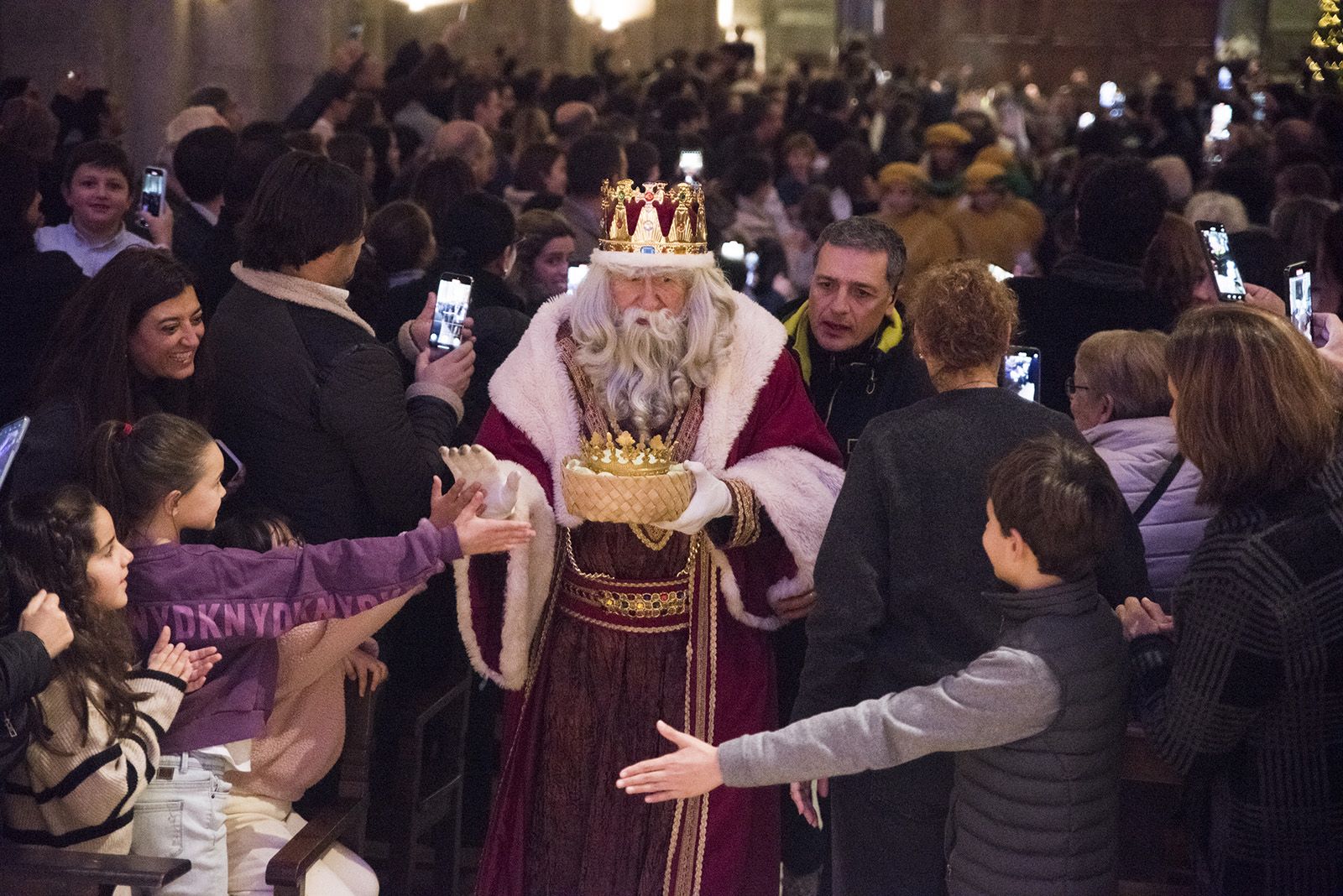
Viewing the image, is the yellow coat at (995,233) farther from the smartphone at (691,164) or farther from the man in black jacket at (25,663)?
the man in black jacket at (25,663)

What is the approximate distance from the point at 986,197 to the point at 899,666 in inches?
221

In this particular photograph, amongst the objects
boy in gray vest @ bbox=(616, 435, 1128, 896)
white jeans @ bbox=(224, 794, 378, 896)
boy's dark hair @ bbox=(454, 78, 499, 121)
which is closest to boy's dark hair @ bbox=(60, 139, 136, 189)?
white jeans @ bbox=(224, 794, 378, 896)

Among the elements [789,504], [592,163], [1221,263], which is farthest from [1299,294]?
[592,163]

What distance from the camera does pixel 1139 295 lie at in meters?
5.20

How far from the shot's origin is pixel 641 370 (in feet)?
12.6

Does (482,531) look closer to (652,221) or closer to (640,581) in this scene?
(640,581)

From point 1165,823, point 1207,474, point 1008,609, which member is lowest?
point 1165,823

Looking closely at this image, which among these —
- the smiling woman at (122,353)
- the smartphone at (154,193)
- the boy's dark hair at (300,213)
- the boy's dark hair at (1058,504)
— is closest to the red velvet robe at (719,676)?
the boy's dark hair at (300,213)

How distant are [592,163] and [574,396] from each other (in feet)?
11.2

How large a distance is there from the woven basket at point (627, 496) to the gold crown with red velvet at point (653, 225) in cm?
57

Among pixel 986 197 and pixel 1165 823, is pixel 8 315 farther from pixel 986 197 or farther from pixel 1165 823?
pixel 986 197

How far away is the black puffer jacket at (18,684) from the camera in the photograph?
9.26 ft

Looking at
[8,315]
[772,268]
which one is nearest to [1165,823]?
[8,315]

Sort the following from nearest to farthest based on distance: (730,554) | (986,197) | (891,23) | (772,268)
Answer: (730,554) < (772,268) < (986,197) < (891,23)
